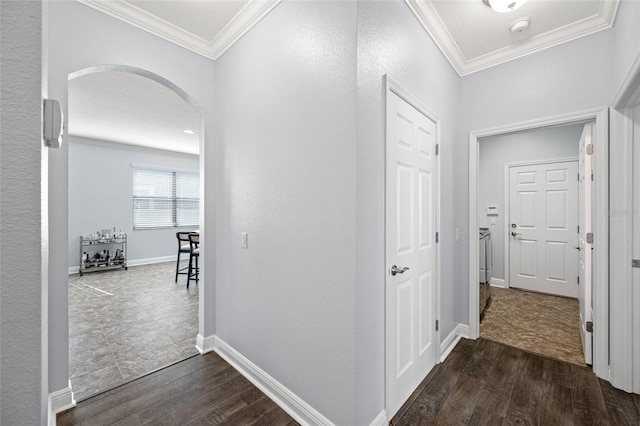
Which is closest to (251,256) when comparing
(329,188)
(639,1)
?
(329,188)

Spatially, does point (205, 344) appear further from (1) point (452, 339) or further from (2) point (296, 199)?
(1) point (452, 339)

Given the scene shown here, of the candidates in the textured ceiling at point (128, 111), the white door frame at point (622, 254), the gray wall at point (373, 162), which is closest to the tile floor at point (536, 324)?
the white door frame at point (622, 254)

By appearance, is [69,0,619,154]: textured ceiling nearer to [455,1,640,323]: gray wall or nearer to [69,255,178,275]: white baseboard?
[455,1,640,323]: gray wall

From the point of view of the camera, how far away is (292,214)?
1770mm

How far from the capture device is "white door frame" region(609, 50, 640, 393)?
1.92 m

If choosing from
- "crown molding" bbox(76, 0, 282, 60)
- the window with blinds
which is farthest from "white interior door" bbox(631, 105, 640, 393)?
the window with blinds

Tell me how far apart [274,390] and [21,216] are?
6.06 ft

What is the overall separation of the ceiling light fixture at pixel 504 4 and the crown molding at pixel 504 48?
1.19ft

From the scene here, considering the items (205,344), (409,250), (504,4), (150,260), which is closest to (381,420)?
(409,250)

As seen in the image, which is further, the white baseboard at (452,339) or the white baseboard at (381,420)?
the white baseboard at (452,339)

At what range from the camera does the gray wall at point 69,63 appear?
5.65 ft

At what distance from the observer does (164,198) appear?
7004 millimetres

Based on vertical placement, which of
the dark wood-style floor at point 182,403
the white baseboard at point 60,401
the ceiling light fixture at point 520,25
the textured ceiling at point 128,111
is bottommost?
the dark wood-style floor at point 182,403

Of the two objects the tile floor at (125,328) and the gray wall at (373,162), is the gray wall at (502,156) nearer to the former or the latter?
the gray wall at (373,162)
